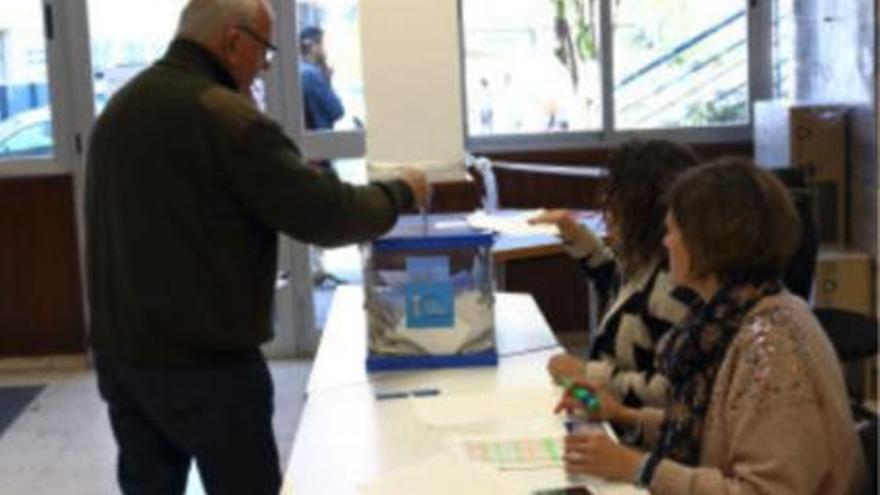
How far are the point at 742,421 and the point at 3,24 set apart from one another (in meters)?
4.56

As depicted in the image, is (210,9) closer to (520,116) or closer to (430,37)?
(430,37)

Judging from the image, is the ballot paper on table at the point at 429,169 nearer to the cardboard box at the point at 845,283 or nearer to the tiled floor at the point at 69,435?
the tiled floor at the point at 69,435

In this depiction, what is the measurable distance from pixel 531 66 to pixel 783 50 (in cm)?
115

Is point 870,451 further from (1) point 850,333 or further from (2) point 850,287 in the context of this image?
(2) point 850,287

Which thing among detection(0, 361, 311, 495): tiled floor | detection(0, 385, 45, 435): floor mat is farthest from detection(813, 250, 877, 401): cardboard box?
detection(0, 385, 45, 435): floor mat

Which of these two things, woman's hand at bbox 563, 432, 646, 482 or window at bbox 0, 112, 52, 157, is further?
window at bbox 0, 112, 52, 157

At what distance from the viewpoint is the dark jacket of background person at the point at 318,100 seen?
5387mm

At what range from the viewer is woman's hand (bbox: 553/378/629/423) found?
6.95 feet

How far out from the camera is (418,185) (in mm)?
2574

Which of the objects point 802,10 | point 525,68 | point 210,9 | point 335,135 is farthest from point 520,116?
point 210,9

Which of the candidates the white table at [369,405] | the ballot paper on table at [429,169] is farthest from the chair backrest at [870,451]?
the ballot paper on table at [429,169]

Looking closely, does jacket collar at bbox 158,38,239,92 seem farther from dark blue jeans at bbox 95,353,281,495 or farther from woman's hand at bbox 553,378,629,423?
woman's hand at bbox 553,378,629,423

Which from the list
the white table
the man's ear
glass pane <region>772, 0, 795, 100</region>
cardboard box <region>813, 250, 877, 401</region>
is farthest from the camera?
glass pane <region>772, 0, 795, 100</region>

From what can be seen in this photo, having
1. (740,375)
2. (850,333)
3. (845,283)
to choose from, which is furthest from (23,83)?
(740,375)
